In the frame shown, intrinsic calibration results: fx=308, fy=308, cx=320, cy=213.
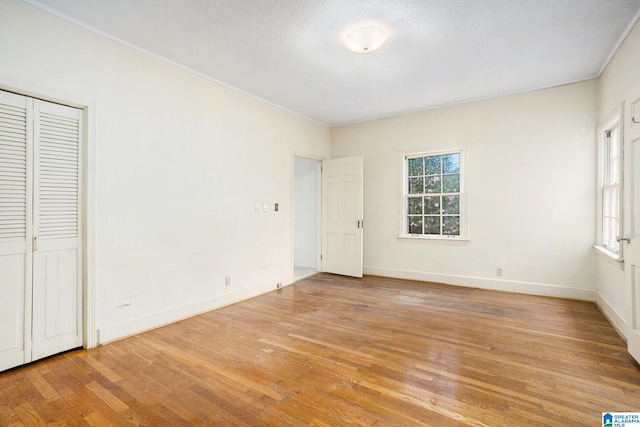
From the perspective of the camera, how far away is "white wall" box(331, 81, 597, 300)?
412cm

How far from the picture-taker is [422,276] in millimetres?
5277

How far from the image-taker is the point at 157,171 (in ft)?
10.9

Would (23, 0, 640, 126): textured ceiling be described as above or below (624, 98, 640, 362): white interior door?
above

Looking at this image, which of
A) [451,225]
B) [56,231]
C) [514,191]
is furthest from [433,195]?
[56,231]

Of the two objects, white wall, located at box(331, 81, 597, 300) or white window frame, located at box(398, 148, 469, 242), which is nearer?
white wall, located at box(331, 81, 597, 300)

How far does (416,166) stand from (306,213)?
8.04 feet

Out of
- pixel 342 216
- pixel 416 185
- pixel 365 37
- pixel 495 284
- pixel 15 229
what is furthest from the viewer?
pixel 342 216

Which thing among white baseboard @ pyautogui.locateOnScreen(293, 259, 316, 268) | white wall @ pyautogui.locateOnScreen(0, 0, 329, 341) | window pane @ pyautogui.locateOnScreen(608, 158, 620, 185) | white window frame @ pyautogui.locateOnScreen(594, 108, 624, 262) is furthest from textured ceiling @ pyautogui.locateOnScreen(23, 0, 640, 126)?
white baseboard @ pyautogui.locateOnScreen(293, 259, 316, 268)

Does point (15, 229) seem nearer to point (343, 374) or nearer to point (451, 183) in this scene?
Result: point (343, 374)

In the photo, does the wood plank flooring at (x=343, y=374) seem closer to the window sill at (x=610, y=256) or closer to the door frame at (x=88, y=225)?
the door frame at (x=88, y=225)

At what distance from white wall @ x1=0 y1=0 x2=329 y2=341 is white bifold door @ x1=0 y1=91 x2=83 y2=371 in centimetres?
16

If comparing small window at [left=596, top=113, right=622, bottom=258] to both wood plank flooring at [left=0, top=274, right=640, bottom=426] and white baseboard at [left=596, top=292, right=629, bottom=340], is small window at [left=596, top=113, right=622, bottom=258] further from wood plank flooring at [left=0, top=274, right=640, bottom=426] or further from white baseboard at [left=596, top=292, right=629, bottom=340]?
wood plank flooring at [left=0, top=274, right=640, bottom=426]

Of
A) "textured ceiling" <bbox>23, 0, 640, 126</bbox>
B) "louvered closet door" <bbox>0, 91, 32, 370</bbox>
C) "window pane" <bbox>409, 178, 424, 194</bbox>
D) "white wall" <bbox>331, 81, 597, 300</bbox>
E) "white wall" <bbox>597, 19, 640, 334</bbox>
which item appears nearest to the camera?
"louvered closet door" <bbox>0, 91, 32, 370</bbox>

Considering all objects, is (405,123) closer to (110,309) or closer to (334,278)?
(334,278)
